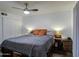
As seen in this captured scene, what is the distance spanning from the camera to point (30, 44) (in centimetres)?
270

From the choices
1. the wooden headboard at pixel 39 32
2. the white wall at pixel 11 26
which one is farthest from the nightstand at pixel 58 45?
the white wall at pixel 11 26

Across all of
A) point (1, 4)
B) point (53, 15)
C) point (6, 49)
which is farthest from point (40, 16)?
point (6, 49)

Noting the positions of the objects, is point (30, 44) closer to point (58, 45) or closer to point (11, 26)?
point (11, 26)

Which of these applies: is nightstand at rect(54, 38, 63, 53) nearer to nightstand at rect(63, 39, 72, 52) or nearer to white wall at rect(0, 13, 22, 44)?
nightstand at rect(63, 39, 72, 52)

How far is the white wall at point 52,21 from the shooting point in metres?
3.08

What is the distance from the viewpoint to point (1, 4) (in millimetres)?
2748

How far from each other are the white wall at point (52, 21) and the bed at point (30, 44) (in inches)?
11.8

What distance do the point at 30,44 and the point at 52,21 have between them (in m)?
0.90

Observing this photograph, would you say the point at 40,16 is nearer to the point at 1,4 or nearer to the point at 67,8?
the point at 67,8

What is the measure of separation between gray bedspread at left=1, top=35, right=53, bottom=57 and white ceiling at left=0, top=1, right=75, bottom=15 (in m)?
0.67

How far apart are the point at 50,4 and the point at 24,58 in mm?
1456

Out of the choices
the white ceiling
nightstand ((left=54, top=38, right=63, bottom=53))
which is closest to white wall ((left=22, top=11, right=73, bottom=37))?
the white ceiling

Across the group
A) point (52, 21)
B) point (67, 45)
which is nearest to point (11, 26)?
point (52, 21)

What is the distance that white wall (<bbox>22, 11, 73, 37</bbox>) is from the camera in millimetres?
3078
